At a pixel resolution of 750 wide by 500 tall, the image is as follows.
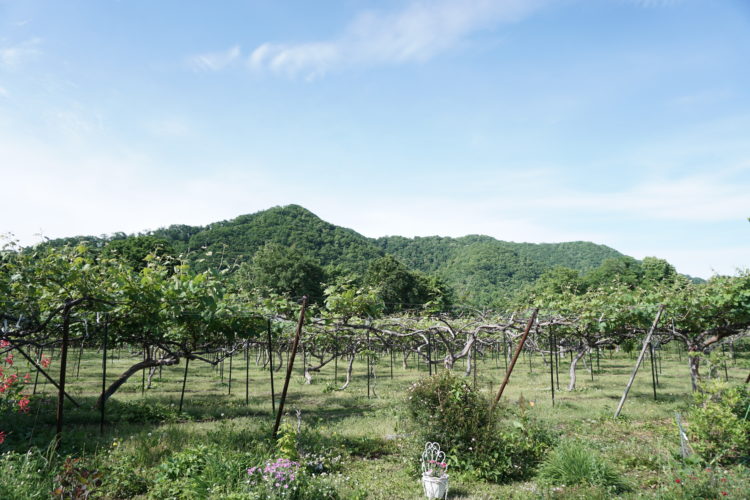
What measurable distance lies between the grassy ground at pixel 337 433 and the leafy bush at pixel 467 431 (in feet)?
1.28

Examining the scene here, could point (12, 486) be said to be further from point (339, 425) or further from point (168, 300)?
point (339, 425)

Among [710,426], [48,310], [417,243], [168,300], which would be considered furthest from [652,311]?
[417,243]

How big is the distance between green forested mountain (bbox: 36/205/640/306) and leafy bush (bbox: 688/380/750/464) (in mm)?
46033

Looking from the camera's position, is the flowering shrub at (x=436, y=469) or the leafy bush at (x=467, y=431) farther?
the leafy bush at (x=467, y=431)

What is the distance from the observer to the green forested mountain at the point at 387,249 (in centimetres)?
6444

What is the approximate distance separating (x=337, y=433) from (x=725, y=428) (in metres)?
6.96

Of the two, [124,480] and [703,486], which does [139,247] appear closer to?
[124,480]

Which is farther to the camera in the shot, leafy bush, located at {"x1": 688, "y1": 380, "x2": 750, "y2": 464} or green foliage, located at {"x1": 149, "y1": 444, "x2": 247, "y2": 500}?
leafy bush, located at {"x1": 688, "y1": 380, "x2": 750, "y2": 464}

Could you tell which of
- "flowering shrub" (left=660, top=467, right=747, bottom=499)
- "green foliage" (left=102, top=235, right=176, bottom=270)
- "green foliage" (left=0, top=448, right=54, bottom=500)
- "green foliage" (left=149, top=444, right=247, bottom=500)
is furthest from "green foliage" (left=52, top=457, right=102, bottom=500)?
"green foliage" (left=102, top=235, right=176, bottom=270)

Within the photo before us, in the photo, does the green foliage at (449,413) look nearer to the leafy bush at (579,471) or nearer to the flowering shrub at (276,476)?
the leafy bush at (579,471)

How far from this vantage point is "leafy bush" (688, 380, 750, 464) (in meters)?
6.45

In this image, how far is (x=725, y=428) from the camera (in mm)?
6500

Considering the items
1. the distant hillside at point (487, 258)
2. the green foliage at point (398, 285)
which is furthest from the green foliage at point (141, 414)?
the distant hillside at point (487, 258)

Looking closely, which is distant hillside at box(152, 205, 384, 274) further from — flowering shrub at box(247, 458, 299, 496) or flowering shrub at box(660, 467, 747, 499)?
flowering shrub at box(660, 467, 747, 499)
